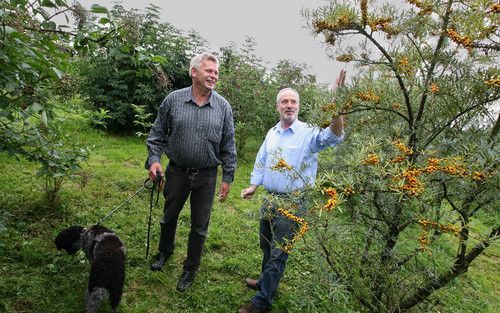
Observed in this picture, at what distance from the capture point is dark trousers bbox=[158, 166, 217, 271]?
374 centimetres

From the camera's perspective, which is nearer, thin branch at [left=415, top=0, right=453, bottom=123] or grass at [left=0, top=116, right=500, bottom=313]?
thin branch at [left=415, top=0, right=453, bottom=123]

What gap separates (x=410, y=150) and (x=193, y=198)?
2488 mm

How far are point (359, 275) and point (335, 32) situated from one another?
154 cm

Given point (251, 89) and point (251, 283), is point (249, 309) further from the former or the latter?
point (251, 89)

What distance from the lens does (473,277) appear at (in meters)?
5.39

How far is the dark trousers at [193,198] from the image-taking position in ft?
12.3

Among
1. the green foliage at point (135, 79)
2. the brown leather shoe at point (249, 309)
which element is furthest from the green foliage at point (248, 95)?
the brown leather shoe at point (249, 309)

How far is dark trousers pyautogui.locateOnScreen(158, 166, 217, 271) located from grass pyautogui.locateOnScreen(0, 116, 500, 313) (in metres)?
0.42

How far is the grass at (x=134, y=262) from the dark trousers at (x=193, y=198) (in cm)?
42

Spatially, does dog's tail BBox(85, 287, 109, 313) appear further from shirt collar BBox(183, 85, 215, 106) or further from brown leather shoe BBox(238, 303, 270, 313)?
shirt collar BBox(183, 85, 215, 106)

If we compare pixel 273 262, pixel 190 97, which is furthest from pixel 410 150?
pixel 190 97

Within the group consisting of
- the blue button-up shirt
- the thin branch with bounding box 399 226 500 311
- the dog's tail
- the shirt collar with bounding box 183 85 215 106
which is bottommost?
the dog's tail

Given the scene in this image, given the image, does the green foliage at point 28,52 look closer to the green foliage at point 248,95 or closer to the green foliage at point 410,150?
the green foliage at point 410,150

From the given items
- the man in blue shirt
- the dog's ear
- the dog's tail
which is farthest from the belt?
the dog's tail
